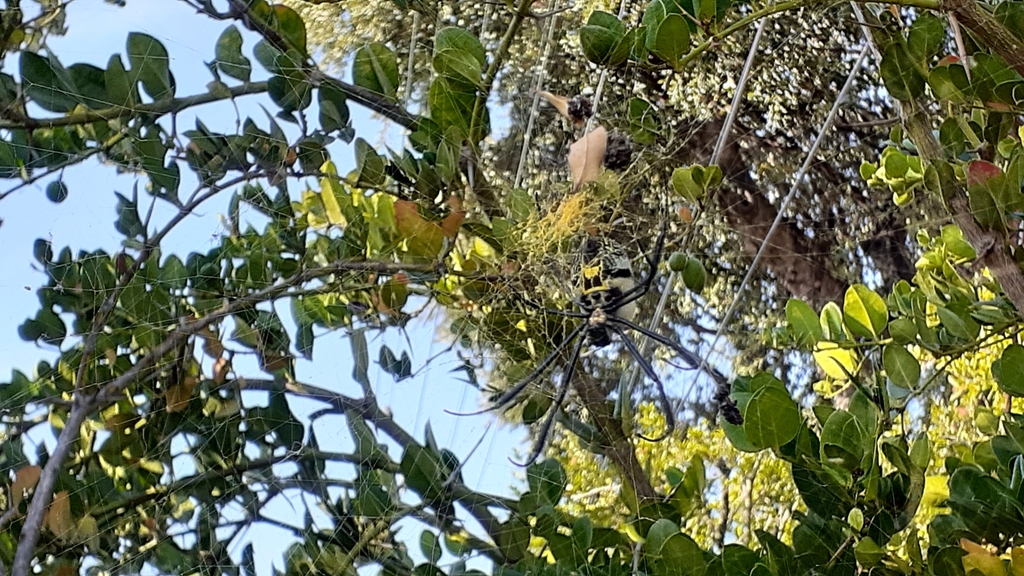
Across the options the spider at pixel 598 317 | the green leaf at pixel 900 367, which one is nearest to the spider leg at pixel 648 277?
the spider at pixel 598 317

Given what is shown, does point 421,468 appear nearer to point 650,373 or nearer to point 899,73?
point 650,373

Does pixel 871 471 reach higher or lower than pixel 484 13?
lower

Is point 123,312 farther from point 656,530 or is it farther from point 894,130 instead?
point 894,130

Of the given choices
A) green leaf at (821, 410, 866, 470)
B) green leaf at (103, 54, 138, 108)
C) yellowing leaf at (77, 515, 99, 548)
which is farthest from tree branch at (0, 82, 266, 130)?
green leaf at (821, 410, 866, 470)

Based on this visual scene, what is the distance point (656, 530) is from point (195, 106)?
181 mm

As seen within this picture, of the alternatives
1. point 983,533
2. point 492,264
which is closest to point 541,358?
point 492,264

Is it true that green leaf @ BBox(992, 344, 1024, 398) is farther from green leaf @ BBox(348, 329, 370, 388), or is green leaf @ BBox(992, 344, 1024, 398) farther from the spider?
green leaf @ BBox(348, 329, 370, 388)

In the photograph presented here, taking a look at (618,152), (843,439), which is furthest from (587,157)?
(843,439)

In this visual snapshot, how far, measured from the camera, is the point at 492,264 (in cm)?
28

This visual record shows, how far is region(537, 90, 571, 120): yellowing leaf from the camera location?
0.28 metres

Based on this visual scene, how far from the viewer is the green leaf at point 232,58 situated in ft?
0.82

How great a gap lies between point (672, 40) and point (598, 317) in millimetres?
85

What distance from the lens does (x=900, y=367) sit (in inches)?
13.0

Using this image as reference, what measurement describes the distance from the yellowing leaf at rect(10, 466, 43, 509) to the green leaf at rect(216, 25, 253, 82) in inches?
4.6
